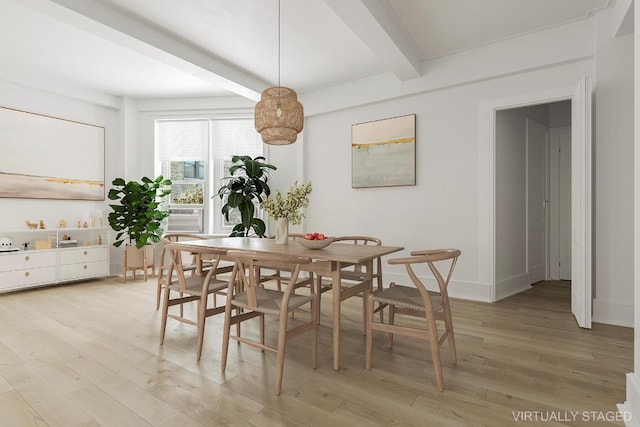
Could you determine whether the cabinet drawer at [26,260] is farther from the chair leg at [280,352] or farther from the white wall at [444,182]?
the chair leg at [280,352]

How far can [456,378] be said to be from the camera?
2.20m

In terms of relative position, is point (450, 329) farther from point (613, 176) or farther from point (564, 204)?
point (564, 204)

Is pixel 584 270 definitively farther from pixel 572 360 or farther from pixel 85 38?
pixel 85 38

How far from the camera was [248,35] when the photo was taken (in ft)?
12.1

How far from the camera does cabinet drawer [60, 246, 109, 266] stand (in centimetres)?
491

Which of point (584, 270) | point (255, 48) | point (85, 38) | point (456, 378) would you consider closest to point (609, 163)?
point (584, 270)

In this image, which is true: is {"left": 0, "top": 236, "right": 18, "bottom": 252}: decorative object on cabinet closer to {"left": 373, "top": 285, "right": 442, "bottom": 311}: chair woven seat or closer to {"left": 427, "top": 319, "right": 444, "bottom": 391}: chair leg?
{"left": 373, "top": 285, "right": 442, "bottom": 311}: chair woven seat

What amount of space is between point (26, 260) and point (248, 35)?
13.7ft

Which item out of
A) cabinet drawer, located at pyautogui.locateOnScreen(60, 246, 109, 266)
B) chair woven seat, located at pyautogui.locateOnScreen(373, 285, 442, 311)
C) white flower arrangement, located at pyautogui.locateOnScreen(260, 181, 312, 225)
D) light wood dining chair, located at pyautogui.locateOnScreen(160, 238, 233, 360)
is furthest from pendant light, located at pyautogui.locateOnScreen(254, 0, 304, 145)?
cabinet drawer, located at pyautogui.locateOnScreen(60, 246, 109, 266)

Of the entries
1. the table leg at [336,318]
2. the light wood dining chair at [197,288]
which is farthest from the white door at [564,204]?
the light wood dining chair at [197,288]

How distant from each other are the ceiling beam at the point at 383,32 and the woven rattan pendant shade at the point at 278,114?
828 millimetres

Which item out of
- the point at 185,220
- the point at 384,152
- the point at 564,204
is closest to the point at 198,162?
the point at 185,220

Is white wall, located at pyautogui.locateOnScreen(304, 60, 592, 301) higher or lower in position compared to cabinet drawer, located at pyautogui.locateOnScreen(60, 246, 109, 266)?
higher

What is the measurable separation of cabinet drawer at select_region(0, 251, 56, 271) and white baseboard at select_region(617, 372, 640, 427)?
618 centimetres
